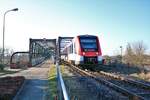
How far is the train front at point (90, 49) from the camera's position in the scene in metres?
32.3

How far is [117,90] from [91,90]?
4.08ft

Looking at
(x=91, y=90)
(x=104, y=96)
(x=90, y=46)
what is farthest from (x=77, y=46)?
(x=104, y=96)

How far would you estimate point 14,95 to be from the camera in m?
14.4

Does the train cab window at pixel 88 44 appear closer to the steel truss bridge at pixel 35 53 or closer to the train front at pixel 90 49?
the train front at pixel 90 49

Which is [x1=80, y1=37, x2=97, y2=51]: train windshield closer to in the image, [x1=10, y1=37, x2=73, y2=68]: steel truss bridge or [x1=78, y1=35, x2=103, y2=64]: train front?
[x1=78, y1=35, x2=103, y2=64]: train front

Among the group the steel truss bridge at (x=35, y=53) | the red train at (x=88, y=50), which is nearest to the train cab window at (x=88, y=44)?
the red train at (x=88, y=50)

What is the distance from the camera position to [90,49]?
3269cm

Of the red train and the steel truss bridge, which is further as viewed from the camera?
the steel truss bridge

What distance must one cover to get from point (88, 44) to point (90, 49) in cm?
67

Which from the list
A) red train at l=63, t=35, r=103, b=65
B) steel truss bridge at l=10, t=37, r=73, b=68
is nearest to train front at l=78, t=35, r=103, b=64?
red train at l=63, t=35, r=103, b=65

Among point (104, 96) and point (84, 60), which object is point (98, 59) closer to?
point (84, 60)

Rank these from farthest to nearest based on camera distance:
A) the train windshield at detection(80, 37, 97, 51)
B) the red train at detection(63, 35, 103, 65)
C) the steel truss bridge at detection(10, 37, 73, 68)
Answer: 1. the steel truss bridge at detection(10, 37, 73, 68)
2. the train windshield at detection(80, 37, 97, 51)
3. the red train at detection(63, 35, 103, 65)

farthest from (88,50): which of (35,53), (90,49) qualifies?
(35,53)

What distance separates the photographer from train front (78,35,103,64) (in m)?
32.3
